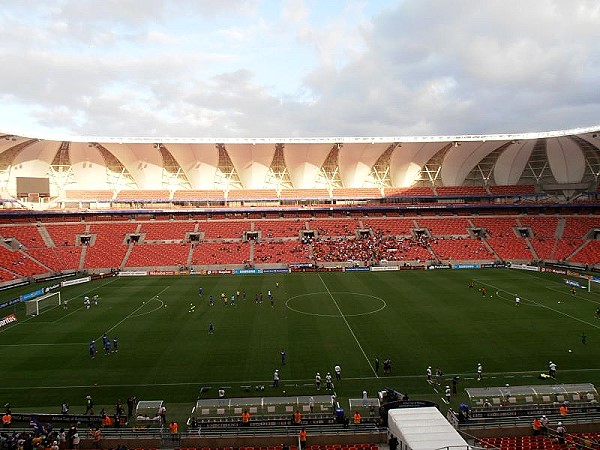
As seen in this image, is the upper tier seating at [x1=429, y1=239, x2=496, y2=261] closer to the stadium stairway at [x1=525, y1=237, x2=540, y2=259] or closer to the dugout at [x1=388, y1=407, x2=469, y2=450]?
the stadium stairway at [x1=525, y1=237, x2=540, y2=259]

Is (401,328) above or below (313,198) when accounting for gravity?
below

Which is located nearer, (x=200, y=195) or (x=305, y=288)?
(x=305, y=288)

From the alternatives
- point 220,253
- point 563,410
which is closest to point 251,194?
point 220,253

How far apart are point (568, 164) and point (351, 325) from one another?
52914 millimetres

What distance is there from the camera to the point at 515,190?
67438mm

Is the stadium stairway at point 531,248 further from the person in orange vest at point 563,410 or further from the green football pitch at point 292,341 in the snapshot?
the person in orange vest at point 563,410

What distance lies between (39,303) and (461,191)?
2275 inches

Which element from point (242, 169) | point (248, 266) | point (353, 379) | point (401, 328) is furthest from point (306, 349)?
point (242, 169)

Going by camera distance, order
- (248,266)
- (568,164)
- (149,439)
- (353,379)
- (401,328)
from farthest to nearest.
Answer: (568,164) < (248,266) < (401,328) < (353,379) < (149,439)

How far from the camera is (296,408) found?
16.2 metres

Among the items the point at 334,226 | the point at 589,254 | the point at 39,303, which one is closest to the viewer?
the point at 39,303

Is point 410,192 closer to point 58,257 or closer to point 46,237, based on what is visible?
point 58,257

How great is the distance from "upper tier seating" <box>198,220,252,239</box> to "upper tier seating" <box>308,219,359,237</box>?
9.87 meters

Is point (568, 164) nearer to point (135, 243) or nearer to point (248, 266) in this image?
point (248, 266)
